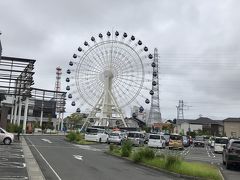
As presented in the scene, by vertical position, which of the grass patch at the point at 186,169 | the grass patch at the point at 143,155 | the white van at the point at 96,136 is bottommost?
the grass patch at the point at 186,169

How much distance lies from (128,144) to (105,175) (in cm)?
1156

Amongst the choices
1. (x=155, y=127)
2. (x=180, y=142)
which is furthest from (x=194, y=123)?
(x=180, y=142)

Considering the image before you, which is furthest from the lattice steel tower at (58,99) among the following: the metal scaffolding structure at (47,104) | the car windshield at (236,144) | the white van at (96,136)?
the car windshield at (236,144)

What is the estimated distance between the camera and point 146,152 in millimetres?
24375

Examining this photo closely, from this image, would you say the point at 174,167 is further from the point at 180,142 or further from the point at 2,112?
the point at 2,112

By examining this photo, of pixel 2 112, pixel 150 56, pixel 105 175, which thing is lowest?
pixel 105 175

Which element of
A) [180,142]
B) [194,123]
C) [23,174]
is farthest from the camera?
[194,123]

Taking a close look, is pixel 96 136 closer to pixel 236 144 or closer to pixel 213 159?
pixel 213 159

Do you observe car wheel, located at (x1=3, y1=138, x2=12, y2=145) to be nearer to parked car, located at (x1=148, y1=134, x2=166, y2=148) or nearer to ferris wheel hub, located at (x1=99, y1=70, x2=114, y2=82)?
parked car, located at (x1=148, y1=134, x2=166, y2=148)

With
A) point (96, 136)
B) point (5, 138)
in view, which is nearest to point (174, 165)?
point (5, 138)

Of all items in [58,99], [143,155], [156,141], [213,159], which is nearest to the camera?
[143,155]

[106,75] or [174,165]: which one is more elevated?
[106,75]

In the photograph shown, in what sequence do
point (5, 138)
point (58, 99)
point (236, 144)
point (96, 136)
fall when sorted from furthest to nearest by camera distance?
point (58, 99) < point (96, 136) < point (5, 138) < point (236, 144)

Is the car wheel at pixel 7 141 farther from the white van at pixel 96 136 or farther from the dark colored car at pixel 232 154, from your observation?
the dark colored car at pixel 232 154
